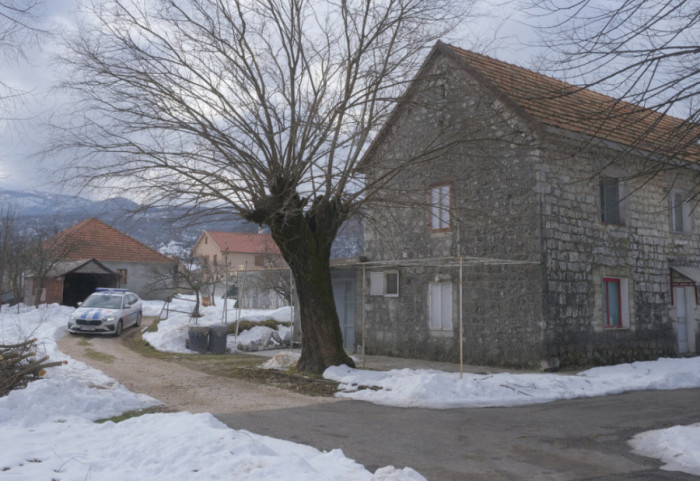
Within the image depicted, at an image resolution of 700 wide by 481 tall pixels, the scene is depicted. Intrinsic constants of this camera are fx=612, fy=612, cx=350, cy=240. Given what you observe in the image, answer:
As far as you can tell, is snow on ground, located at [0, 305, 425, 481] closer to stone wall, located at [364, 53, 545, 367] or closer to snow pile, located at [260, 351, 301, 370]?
snow pile, located at [260, 351, 301, 370]

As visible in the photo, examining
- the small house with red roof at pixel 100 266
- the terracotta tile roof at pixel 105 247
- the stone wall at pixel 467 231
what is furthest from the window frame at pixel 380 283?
the terracotta tile roof at pixel 105 247

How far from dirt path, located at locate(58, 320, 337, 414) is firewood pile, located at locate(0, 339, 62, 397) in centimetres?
178

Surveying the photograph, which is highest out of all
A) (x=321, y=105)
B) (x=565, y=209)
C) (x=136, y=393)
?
(x=321, y=105)

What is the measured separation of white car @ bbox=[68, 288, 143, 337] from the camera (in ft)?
71.1

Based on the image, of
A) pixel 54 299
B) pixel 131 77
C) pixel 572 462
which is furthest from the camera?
pixel 54 299

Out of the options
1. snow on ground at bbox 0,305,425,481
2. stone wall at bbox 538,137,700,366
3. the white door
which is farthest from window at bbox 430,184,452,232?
snow on ground at bbox 0,305,425,481

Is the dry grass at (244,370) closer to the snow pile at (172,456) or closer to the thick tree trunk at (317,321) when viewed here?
the thick tree trunk at (317,321)

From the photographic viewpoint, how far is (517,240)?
1443 cm

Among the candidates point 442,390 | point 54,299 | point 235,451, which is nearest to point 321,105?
point 442,390

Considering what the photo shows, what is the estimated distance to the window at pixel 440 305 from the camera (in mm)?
16078

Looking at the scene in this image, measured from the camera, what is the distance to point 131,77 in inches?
478

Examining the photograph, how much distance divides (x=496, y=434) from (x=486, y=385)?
3.30 m

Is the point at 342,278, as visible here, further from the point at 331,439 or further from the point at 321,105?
the point at 331,439

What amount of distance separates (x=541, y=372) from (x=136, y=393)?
845 centimetres
